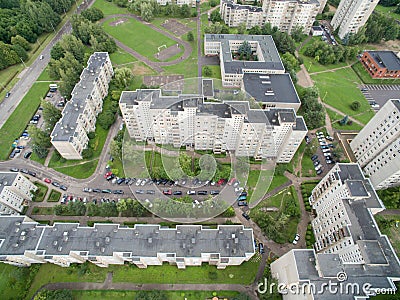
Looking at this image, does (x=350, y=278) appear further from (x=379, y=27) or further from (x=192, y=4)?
(x=192, y=4)

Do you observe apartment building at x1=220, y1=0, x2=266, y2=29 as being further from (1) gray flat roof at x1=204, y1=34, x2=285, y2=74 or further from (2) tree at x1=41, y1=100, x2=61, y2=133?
(2) tree at x1=41, y1=100, x2=61, y2=133

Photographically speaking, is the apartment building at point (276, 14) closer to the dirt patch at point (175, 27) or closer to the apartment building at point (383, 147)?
the dirt patch at point (175, 27)

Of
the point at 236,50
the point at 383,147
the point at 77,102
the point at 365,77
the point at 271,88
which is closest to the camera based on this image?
the point at 383,147

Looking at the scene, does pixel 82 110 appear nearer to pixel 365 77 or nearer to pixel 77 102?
pixel 77 102

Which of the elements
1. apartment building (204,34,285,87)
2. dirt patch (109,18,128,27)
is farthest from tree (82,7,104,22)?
apartment building (204,34,285,87)

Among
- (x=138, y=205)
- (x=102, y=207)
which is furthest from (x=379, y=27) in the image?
(x=102, y=207)

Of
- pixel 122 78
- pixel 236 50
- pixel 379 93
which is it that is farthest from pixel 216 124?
pixel 379 93
